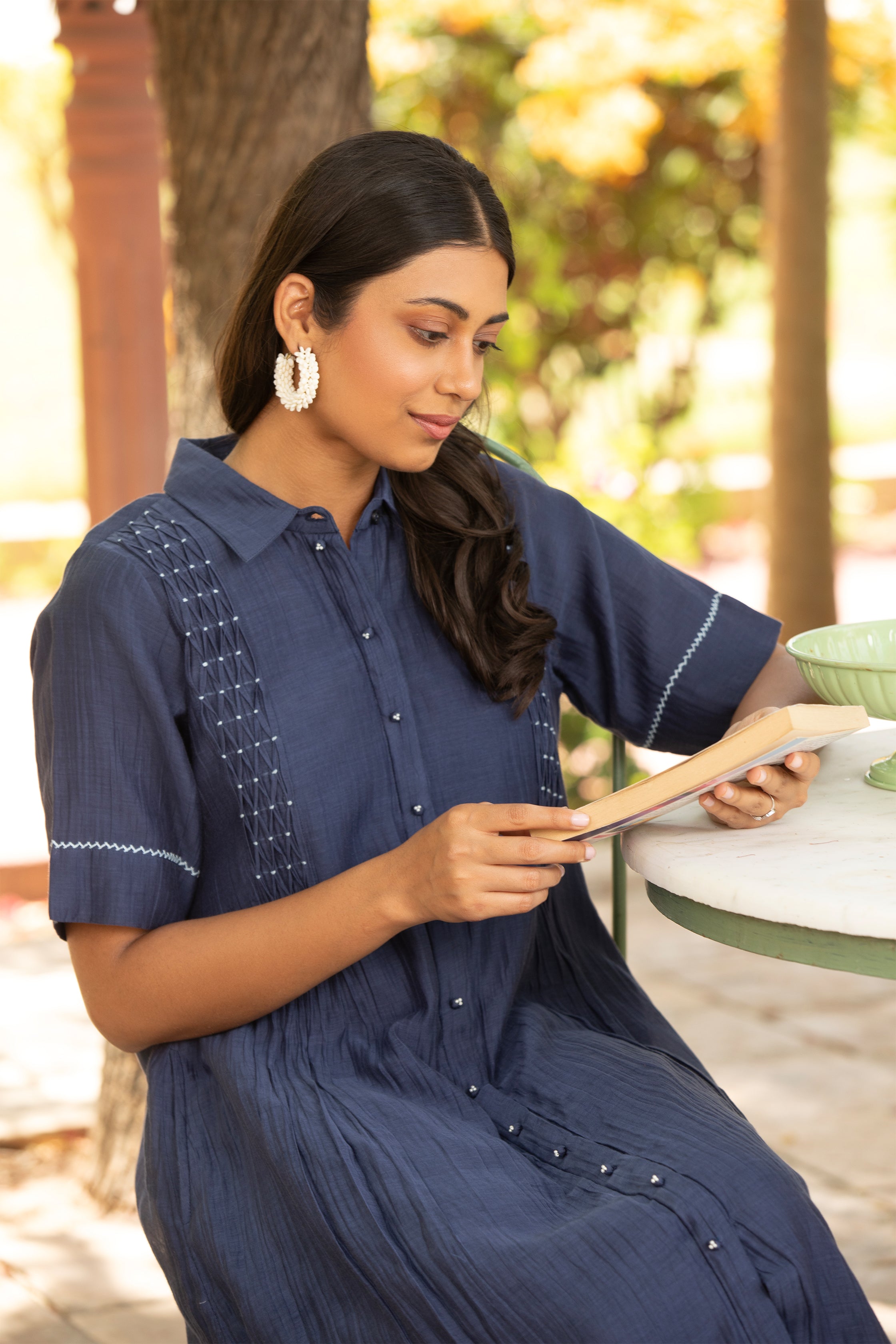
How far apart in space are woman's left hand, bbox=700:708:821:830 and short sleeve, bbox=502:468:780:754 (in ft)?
1.26

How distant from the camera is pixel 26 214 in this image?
12.3 metres

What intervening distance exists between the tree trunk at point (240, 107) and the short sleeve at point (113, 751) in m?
1.30

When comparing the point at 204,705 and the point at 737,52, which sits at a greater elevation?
the point at 737,52

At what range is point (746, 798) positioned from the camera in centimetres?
172

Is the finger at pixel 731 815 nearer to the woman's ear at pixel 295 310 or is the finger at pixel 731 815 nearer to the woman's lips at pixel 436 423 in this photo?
the woman's lips at pixel 436 423

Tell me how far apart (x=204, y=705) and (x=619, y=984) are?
0.68 m

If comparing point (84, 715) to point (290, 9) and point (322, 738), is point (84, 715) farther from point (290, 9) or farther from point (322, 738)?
point (290, 9)

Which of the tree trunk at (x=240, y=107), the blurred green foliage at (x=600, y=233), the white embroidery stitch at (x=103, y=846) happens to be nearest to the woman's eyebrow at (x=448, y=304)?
the white embroidery stitch at (x=103, y=846)

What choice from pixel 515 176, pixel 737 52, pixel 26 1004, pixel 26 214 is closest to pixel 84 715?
pixel 26 1004

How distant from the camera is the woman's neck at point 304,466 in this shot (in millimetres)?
1958

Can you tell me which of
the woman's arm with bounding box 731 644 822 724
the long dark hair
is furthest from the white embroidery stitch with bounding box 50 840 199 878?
the woman's arm with bounding box 731 644 822 724

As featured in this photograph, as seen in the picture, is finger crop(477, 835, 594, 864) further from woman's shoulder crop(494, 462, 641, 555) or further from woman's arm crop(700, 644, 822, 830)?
woman's shoulder crop(494, 462, 641, 555)

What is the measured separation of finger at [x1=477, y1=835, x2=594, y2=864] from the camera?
1584 mm

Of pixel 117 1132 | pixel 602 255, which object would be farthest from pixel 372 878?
pixel 602 255
